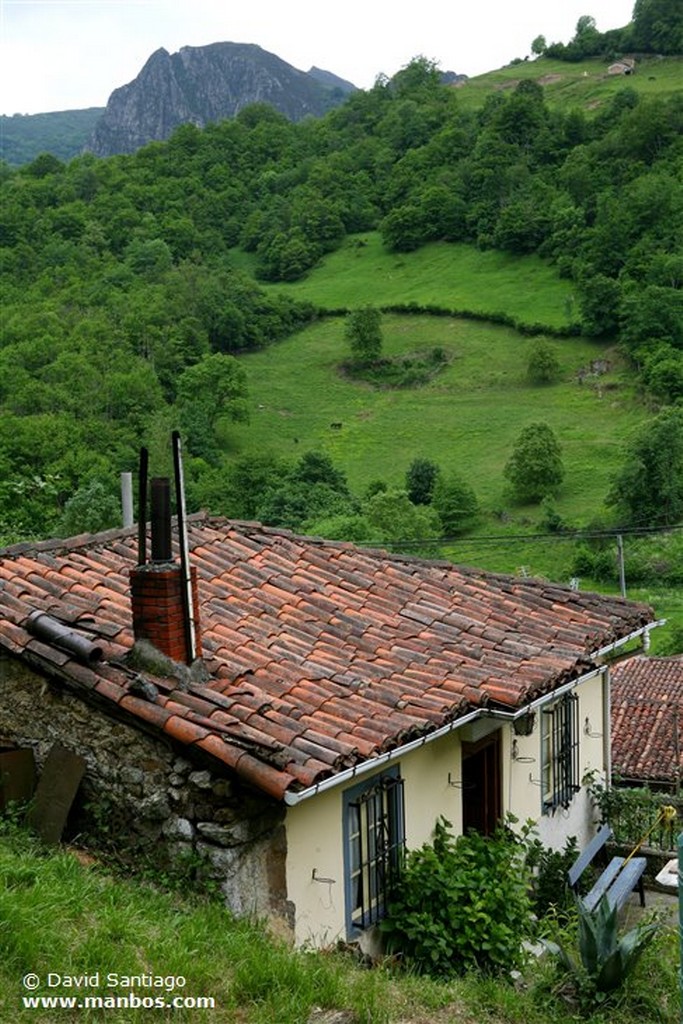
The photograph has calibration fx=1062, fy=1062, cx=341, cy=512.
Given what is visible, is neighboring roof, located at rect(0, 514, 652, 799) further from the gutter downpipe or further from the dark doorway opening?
the dark doorway opening

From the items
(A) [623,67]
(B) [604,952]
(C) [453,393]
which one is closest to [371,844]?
(B) [604,952]

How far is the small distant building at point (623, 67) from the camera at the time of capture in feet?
416

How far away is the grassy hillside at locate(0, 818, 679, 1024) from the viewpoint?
495 centimetres

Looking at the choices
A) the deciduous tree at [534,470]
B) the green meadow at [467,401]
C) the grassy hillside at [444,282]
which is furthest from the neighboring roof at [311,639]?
the grassy hillside at [444,282]

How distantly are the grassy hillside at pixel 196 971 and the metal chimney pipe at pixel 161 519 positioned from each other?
77.5 inches

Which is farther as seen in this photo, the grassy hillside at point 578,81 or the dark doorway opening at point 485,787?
the grassy hillside at point 578,81

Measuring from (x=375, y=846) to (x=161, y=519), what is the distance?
278 centimetres

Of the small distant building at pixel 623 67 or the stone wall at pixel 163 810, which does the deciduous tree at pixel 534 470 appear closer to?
the stone wall at pixel 163 810

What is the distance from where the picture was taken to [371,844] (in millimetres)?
7512

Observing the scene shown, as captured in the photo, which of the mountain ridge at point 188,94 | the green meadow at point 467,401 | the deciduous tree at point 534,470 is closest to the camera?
the green meadow at point 467,401

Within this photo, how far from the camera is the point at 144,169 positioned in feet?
371

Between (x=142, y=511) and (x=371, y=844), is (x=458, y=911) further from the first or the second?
(x=142, y=511)

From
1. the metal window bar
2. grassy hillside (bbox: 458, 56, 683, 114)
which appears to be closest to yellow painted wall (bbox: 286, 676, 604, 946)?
the metal window bar

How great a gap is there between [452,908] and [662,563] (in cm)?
3993
